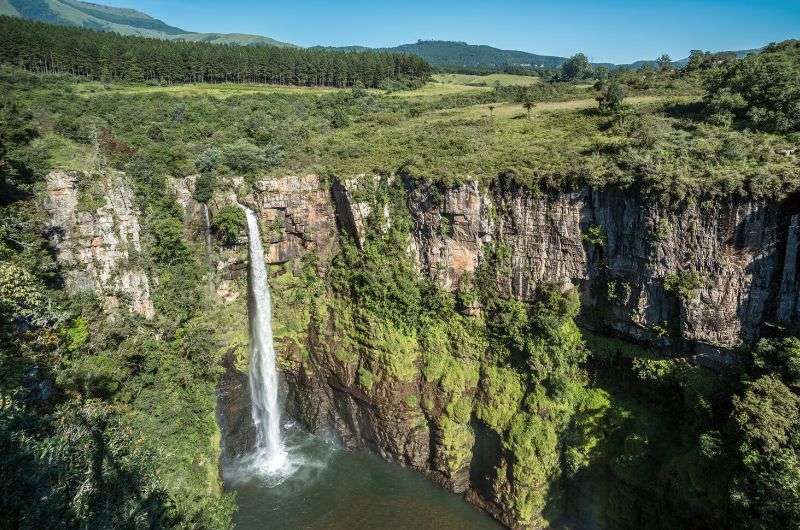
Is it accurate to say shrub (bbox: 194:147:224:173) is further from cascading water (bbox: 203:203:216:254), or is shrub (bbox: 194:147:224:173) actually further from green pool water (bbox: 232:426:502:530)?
green pool water (bbox: 232:426:502:530)

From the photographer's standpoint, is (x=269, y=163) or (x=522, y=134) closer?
(x=269, y=163)

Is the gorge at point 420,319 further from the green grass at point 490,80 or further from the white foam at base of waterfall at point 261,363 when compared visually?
the green grass at point 490,80

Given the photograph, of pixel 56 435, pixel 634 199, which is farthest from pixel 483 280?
pixel 56 435

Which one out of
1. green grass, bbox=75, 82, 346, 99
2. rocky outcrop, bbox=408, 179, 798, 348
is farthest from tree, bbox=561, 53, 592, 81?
rocky outcrop, bbox=408, 179, 798, 348

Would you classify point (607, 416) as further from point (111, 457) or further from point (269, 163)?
point (269, 163)

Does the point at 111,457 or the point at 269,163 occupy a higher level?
the point at 269,163

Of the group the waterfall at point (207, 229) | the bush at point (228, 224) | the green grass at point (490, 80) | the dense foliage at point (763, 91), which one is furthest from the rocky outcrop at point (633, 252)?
the green grass at point (490, 80)
